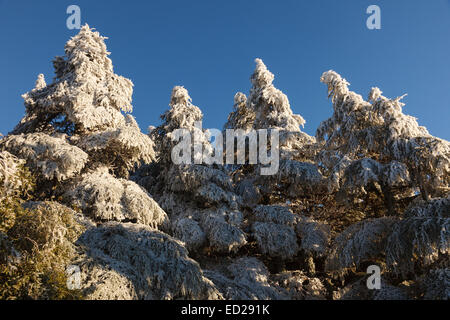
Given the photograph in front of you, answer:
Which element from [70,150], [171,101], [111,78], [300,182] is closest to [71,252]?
[70,150]

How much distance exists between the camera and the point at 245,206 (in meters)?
12.4

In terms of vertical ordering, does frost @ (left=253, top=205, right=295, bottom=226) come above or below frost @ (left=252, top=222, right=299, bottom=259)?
above

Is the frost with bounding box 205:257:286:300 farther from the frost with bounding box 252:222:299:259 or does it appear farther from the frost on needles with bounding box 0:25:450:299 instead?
the frost with bounding box 252:222:299:259

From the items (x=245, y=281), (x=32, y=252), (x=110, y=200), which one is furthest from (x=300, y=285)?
(x=32, y=252)

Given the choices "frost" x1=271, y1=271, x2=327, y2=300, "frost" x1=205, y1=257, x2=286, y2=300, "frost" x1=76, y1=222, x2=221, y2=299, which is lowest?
"frost" x1=271, y1=271, x2=327, y2=300

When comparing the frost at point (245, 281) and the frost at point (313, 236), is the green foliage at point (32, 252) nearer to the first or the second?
the frost at point (245, 281)

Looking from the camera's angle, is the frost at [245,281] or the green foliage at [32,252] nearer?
the green foliage at [32,252]

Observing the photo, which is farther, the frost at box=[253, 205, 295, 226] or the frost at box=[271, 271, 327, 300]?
the frost at box=[253, 205, 295, 226]

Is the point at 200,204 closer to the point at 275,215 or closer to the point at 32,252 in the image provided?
the point at 275,215

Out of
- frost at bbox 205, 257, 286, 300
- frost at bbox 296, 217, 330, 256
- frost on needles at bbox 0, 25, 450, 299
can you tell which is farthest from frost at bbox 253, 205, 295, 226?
frost at bbox 205, 257, 286, 300

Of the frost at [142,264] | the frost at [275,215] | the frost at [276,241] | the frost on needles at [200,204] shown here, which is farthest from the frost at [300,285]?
the frost at [142,264]

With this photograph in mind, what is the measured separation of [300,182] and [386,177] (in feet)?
10.8

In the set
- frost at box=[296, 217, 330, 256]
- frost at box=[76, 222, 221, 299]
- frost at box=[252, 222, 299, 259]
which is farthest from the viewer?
frost at box=[252, 222, 299, 259]

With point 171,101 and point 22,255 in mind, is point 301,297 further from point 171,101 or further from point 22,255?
point 171,101
